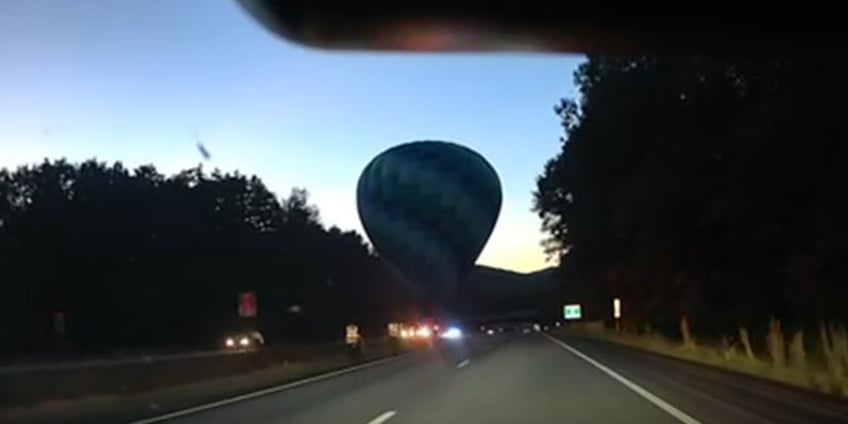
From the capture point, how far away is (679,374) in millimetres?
35812

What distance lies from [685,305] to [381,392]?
31481 millimetres

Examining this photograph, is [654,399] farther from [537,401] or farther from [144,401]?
[144,401]

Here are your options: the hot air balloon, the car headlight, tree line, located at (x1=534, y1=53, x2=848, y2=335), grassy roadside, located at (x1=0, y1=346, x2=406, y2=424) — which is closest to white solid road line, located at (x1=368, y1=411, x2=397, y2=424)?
grassy roadside, located at (x1=0, y1=346, x2=406, y2=424)

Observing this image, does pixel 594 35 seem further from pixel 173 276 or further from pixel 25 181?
pixel 25 181

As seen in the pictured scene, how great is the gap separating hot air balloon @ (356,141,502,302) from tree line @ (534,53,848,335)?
1181cm

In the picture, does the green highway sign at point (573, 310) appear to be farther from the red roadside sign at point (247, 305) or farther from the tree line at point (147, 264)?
the red roadside sign at point (247, 305)

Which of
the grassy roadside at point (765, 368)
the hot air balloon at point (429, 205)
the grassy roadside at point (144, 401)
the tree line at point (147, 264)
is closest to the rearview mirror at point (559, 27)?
the grassy roadside at point (144, 401)

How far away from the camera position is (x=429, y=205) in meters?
85.9

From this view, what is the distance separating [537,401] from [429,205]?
198 ft

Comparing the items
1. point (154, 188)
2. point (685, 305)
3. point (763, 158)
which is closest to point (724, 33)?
point (763, 158)

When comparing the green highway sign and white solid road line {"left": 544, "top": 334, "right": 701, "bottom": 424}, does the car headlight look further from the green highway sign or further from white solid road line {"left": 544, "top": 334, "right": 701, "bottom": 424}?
white solid road line {"left": 544, "top": 334, "right": 701, "bottom": 424}

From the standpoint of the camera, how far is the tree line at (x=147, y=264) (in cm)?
9819

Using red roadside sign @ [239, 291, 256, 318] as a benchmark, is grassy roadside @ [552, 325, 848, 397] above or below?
below

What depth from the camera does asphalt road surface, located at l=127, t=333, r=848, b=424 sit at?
2164 cm
